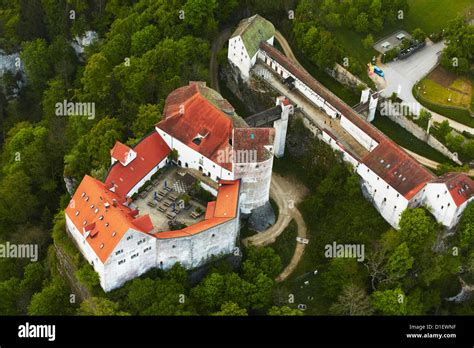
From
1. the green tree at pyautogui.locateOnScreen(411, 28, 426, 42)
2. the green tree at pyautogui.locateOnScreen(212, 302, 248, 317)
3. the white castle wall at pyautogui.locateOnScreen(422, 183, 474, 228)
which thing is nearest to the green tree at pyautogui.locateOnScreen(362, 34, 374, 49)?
the green tree at pyautogui.locateOnScreen(411, 28, 426, 42)

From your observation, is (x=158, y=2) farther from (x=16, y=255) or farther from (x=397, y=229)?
(x=397, y=229)

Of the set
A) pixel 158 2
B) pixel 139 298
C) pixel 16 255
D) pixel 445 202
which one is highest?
pixel 158 2

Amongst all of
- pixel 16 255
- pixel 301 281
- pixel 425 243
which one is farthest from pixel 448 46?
pixel 16 255

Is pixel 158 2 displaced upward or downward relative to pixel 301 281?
upward

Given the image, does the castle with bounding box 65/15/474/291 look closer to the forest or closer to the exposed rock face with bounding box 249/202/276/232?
the exposed rock face with bounding box 249/202/276/232

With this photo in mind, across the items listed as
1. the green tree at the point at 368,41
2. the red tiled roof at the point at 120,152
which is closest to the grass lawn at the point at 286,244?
the red tiled roof at the point at 120,152
